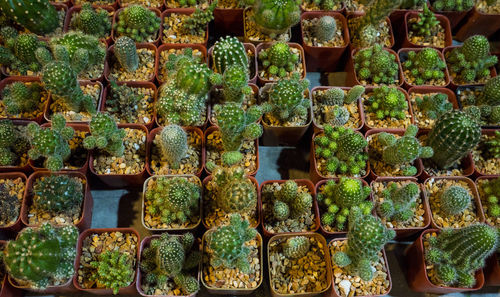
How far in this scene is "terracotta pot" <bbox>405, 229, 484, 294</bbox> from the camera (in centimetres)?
288

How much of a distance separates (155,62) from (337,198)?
1.75 meters

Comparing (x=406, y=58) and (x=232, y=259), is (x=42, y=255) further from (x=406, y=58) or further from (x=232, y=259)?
(x=406, y=58)

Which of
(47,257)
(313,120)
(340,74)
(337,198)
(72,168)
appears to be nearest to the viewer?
(47,257)

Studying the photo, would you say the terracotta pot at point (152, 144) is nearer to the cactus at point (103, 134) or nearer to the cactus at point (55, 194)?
the cactus at point (103, 134)

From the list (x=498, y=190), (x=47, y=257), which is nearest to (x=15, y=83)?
(x=47, y=257)

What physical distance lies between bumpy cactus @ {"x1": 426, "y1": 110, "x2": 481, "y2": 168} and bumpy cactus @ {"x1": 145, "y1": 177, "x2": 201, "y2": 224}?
165cm

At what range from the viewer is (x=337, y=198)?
9.50 feet

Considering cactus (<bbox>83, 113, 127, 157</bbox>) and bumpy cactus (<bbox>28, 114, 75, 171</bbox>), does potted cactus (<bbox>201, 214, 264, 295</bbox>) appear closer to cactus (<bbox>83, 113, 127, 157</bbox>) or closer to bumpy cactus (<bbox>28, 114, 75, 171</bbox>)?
cactus (<bbox>83, 113, 127, 157</bbox>)

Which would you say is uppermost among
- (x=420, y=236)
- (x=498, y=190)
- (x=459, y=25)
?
(x=459, y=25)

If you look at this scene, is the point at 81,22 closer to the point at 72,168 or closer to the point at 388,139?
the point at 72,168

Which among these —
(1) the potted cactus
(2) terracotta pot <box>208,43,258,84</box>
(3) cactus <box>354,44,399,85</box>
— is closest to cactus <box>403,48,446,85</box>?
(3) cactus <box>354,44,399,85</box>

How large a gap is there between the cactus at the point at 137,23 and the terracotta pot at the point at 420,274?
8.31 feet

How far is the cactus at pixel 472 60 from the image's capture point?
3.52m

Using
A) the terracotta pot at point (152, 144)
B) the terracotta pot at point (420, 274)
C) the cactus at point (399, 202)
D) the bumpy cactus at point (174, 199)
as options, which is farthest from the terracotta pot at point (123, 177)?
the terracotta pot at point (420, 274)
